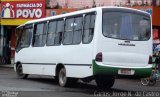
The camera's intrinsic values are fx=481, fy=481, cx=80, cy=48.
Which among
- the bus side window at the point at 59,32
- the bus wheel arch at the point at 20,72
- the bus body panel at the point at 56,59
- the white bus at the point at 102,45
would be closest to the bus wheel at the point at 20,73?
the bus wheel arch at the point at 20,72

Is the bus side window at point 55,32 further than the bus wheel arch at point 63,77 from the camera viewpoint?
Yes

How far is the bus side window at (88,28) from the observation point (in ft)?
52.9

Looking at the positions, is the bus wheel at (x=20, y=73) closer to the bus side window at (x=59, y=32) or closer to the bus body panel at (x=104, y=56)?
the bus side window at (x=59, y=32)

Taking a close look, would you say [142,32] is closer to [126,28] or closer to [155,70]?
[126,28]

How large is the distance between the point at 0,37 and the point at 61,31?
66.0ft

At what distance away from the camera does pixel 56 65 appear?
1866cm

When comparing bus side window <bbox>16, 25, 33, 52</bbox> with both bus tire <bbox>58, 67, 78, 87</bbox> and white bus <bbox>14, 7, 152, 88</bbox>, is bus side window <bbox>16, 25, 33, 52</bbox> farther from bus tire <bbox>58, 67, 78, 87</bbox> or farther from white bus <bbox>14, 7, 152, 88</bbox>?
bus tire <bbox>58, 67, 78, 87</bbox>

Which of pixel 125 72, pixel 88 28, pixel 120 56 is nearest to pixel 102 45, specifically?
pixel 120 56

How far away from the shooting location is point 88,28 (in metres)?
16.4

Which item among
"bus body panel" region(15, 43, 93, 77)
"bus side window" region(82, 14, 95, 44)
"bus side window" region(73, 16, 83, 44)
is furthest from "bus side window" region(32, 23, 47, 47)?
"bus side window" region(82, 14, 95, 44)

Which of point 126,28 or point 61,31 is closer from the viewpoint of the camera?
point 126,28

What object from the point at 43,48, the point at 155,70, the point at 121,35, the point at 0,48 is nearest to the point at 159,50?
the point at 155,70

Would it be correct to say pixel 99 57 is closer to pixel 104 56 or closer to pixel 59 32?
pixel 104 56

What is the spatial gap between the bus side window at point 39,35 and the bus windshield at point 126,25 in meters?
4.51
